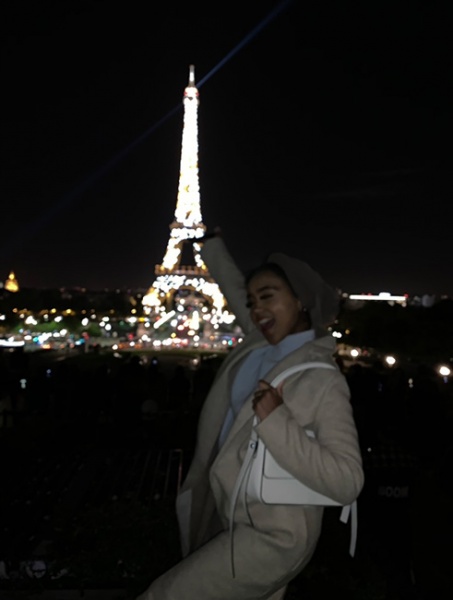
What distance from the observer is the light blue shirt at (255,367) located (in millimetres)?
2338

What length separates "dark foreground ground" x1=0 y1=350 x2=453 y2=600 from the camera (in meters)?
2.91

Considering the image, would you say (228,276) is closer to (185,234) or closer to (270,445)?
(270,445)

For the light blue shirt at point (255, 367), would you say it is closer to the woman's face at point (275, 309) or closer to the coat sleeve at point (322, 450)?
the woman's face at point (275, 309)

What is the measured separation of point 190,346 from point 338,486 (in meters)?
44.9

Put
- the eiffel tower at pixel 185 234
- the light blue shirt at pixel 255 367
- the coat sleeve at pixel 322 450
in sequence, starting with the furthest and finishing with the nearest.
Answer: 1. the eiffel tower at pixel 185 234
2. the light blue shirt at pixel 255 367
3. the coat sleeve at pixel 322 450

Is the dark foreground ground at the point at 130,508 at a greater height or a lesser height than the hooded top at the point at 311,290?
lesser

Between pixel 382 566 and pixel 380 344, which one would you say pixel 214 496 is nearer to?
pixel 382 566

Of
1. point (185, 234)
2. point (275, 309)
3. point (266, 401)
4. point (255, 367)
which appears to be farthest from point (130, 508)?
point (185, 234)

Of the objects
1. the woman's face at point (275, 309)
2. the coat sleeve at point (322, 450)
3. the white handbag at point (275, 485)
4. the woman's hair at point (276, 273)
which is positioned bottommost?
the white handbag at point (275, 485)

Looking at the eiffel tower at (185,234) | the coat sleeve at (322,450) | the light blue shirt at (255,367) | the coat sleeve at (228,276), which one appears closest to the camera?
the coat sleeve at (322,450)

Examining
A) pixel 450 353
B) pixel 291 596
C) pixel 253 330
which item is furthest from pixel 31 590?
pixel 450 353

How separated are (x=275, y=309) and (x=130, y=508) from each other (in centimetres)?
145

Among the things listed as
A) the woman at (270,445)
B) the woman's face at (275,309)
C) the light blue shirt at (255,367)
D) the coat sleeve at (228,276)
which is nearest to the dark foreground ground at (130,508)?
the woman at (270,445)

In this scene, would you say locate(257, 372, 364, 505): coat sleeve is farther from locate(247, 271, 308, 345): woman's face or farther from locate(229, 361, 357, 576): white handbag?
locate(247, 271, 308, 345): woman's face
